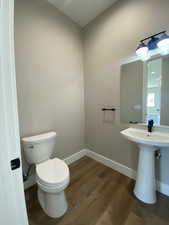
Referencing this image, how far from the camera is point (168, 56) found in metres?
1.37

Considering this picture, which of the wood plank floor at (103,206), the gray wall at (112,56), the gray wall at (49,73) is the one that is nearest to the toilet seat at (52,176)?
the wood plank floor at (103,206)

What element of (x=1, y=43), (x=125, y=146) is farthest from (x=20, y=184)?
(x=125, y=146)

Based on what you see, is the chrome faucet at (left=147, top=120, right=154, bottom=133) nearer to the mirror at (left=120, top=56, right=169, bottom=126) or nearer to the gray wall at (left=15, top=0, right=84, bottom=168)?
the mirror at (left=120, top=56, right=169, bottom=126)

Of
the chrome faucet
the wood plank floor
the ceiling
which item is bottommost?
the wood plank floor

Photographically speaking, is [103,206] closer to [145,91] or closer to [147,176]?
[147,176]

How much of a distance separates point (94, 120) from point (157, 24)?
1.70 m

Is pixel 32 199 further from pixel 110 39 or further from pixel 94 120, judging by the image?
pixel 110 39

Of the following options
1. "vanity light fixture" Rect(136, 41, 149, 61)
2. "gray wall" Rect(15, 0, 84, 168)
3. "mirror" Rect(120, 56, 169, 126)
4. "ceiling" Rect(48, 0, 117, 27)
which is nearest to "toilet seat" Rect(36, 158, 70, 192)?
"gray wall" Rect(15, 0, 84, 168)

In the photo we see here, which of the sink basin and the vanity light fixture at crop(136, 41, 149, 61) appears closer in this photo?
the sink basin

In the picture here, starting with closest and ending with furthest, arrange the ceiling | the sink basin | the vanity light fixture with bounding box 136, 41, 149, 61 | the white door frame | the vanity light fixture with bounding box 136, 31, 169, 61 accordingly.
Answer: the white door frame → the sink basin → the vanity light fixture with bounding box 136, 31, 169, 61 → the vanity light fixture with bounding box 136, 41, 149, 61 → the ceiling

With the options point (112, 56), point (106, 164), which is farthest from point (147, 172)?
point (112, 56)

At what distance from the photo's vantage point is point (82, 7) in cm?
180

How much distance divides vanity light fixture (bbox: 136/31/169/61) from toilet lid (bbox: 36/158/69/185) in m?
1.76

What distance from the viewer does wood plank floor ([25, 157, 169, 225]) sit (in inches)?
46.5
